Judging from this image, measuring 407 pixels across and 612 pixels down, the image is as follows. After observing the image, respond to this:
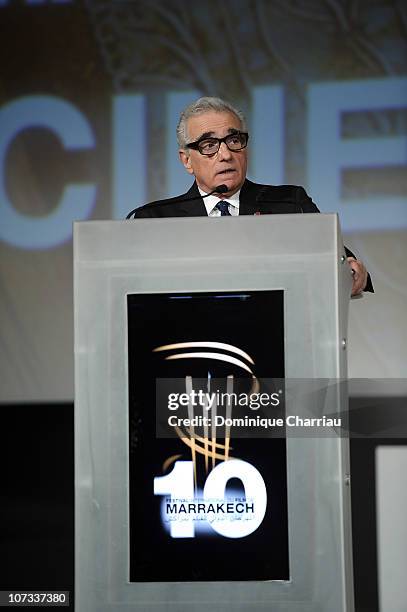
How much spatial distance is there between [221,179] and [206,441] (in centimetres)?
64

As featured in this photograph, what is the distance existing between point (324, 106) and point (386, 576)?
2.45m

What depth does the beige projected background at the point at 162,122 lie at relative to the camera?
3982 mm

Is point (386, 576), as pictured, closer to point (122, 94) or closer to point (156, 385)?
point (156, 385)

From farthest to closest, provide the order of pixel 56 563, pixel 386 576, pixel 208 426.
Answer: pixel 56 563
pixel 386 576
pixel 208 426

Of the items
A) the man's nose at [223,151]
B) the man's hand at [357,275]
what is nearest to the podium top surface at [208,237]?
the man's hand at [357,275]

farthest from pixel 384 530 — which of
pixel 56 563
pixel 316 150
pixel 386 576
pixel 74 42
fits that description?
pixel 74 42

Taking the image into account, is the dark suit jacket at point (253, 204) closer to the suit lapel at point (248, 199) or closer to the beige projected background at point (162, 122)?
the suit lapel at point (248, 199)

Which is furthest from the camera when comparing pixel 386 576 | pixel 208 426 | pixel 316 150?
pixel 316 150

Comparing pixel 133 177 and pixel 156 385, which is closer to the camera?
pixel 156 385

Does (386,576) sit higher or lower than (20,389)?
lower

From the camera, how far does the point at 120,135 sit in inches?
163

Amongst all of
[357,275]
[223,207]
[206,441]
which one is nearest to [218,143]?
[223,207]

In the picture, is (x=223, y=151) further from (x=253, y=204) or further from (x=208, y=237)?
(x=208, y=237)

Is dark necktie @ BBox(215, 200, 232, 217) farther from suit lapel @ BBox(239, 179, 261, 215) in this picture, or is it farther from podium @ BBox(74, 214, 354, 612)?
podium @ BBox(74, 214, 354, 612)
